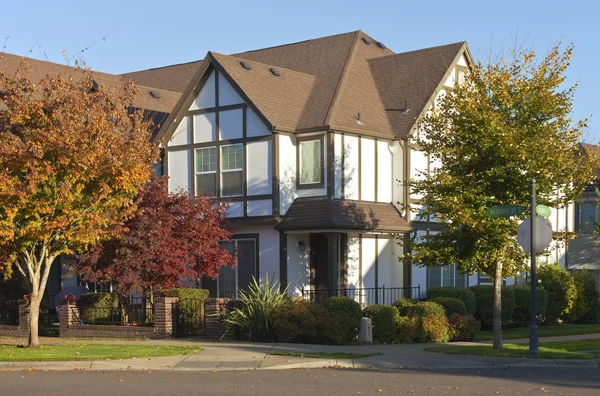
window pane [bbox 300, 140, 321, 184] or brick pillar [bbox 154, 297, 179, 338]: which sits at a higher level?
window pane [bbox 300, 140, 321, 184]

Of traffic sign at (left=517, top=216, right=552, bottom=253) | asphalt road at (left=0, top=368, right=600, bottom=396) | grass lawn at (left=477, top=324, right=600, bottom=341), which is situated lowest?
grass lawn at (left=477, top=324, right=600, bottom=341)

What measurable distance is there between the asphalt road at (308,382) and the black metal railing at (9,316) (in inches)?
452

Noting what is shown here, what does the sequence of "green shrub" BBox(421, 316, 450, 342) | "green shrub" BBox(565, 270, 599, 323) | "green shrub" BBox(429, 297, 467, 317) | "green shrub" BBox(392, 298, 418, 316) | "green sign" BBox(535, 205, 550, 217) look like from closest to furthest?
"green sign" BBox(535, 205, 550, 217), "green shrub" BBox(421, 316, 450, 342), "green shrub" BBox(392, 298, 418, 316), "green shrub" BBox(429, 297, 467, 317), "green shrub" BBox(565, 270, 599, 323)

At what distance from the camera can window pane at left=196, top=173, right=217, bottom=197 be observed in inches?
1199

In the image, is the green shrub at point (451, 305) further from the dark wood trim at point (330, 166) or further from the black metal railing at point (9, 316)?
the black metal railing at point (9, 316)

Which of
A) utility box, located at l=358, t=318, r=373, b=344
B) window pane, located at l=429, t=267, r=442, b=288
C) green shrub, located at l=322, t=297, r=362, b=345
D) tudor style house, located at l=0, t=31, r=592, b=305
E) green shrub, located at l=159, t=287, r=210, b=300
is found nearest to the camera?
green shrub, located at l=322, t=297, r=362, b=345

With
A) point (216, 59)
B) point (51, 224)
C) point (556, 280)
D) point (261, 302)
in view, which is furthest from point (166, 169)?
point (556, 280)

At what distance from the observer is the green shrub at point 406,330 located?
2389 cm

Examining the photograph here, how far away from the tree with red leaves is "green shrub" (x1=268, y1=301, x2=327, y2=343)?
12.3 feet

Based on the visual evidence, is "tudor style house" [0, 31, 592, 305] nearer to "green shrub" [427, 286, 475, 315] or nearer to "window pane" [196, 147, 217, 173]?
"window pane" [196, 147, 217, 173]

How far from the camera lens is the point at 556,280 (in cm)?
3303

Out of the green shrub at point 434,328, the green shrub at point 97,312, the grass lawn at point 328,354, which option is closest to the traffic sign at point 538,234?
the grass lawn at point 328,354

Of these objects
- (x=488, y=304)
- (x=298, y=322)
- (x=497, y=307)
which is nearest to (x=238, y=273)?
(x=298, y=322)

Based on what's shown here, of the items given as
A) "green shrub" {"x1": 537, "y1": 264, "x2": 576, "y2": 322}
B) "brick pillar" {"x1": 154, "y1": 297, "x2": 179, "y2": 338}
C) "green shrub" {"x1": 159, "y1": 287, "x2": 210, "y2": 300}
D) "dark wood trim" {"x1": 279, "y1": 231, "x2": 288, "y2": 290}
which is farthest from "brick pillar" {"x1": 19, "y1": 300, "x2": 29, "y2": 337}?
"green shrub" {"x1": 537, "y1": 264, "x2": 576, "y2": 322}
